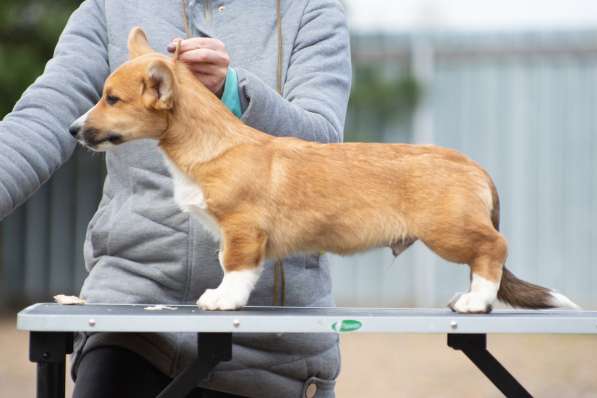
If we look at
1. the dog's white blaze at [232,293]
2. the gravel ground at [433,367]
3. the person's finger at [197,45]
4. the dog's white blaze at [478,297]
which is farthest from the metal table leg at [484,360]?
the gravel ground at [433,367]

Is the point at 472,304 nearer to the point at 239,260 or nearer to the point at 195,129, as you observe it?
the point at 239,260

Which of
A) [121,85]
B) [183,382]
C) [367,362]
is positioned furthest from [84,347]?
[367,362]

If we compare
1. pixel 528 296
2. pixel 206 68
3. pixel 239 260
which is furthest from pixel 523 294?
pixel 206 68

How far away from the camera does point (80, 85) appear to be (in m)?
3.32

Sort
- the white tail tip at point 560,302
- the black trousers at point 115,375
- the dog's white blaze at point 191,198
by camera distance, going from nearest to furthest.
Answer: the dog's white blaze at point 191,198, the white tail tip at point 560,302, the black trousers at point 115,375

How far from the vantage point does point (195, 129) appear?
2850 millimetres

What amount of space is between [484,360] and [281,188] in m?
0.71

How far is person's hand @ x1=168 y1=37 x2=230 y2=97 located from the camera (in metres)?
2.88

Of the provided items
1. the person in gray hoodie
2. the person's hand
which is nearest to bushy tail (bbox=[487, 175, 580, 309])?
the person in gray hoodie

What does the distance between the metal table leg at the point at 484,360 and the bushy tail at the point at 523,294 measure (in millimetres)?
305

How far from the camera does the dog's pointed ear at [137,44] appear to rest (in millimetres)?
3008

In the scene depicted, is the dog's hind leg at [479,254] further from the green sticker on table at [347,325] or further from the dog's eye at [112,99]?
the dog's eye at [112,99]

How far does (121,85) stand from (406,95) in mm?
9607

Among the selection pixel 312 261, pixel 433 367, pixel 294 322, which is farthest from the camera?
pixel 433 367
